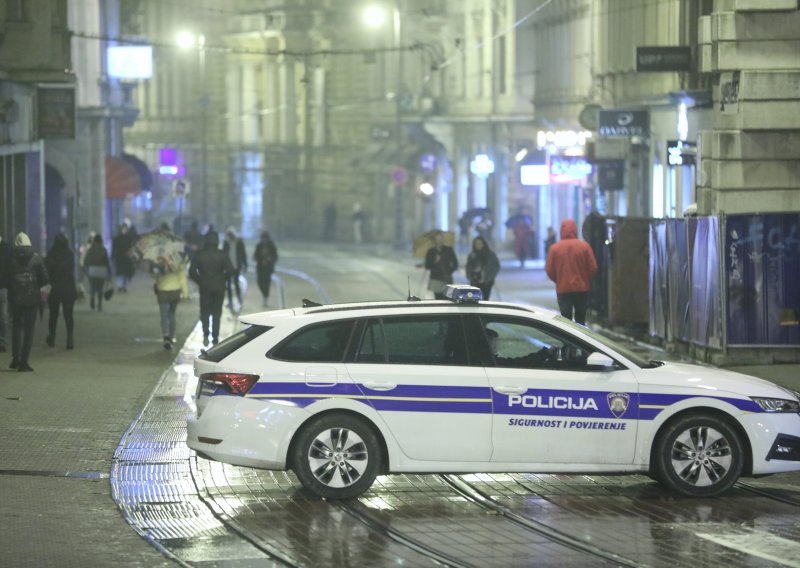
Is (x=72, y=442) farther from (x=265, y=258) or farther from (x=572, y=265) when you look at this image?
(x=265, y=258)

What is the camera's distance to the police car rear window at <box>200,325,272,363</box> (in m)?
12.3

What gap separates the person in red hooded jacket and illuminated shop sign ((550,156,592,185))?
23627 millimetres

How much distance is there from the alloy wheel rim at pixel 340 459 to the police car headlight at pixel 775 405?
2.79 metres

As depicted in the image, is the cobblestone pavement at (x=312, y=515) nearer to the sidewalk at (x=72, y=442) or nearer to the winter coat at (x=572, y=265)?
the sidewalk at (x=72, y=442)

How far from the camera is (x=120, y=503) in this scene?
12.1 meters

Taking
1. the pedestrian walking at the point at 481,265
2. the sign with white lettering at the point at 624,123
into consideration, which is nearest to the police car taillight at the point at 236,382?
the pedestrian walking at the point at 481,265

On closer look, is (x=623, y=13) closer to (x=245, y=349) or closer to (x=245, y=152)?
(x=245, y=349)

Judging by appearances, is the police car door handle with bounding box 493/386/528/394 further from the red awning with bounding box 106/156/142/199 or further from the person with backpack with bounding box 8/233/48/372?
the red awning with bounding box 106/156/142/199

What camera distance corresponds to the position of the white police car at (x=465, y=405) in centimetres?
1202

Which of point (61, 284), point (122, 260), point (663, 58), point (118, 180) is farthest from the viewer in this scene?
point (118, 180)

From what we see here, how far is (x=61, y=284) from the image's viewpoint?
24.3 meters

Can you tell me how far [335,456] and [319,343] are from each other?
807 millimetres

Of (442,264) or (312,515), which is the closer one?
(312,515)

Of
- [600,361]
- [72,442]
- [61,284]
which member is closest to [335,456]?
[600,361]
